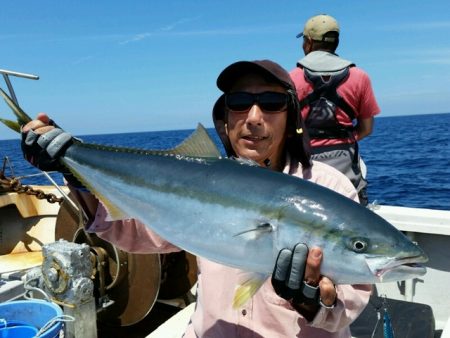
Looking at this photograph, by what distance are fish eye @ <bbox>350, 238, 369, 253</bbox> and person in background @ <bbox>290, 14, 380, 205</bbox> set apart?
3.17 meters

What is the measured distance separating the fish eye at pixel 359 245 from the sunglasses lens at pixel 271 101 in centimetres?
109

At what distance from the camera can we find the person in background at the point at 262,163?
2451mm

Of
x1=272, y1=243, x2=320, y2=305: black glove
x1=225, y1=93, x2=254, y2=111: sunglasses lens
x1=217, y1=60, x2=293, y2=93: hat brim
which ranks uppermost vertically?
x1=217, y1=60, x2=293, y2=93: hat brim

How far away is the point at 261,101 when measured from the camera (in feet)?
9.22

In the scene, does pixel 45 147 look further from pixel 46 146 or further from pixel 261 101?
pixel 261 101

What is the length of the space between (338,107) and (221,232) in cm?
342

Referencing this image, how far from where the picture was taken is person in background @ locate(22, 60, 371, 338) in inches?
96.5

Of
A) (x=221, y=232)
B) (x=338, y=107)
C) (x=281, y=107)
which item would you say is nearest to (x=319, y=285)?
(x=221, y=232)

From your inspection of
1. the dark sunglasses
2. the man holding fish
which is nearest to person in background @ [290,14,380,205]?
the man holding fish

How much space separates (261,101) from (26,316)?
9.81ft

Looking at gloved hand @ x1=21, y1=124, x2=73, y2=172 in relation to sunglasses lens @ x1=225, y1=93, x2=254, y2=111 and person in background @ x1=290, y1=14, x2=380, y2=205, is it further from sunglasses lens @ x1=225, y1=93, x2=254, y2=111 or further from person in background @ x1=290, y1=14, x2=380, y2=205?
person in background @ x1=290, y1=14, x2=380, y2=205

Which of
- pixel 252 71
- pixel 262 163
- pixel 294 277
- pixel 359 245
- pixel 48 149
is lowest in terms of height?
pixel 294 277

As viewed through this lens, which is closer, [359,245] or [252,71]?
[359,245]

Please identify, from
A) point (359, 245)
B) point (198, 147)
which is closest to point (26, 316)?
point (198, 147)
